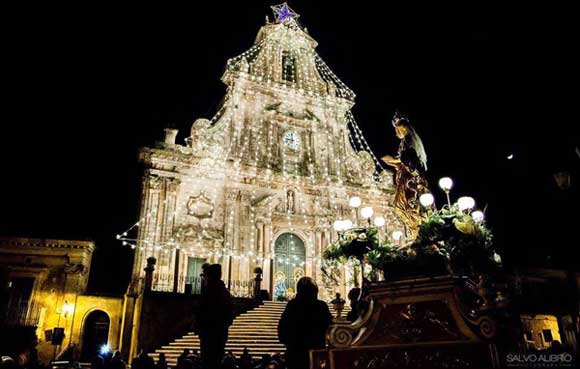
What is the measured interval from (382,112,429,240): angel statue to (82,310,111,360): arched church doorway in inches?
536

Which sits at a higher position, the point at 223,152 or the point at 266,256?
the point at 223,152

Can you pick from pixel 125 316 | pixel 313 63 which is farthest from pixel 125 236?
pixel 313 63

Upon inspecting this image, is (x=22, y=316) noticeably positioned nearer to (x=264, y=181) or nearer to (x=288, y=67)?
(x=264, y=181)

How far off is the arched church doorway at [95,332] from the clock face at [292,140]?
494 inches

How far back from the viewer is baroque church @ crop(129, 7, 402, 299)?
715 inches

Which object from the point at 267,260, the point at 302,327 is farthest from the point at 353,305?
the point at 267,260

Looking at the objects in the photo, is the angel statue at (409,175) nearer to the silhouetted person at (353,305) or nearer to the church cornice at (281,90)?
the silhouetted person at (353,305)

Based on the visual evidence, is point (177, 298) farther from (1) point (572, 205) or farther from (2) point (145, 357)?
(1) point (572, 205)

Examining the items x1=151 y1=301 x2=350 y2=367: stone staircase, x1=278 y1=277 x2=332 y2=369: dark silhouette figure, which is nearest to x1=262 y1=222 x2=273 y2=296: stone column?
x1=151 y1=301 x2=350 y2=367: stone staircase

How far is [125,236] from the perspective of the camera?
18.6m

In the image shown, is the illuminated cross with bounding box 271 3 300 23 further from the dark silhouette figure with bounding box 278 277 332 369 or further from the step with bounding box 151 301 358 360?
the dark silhouette figure with bounding box 278 277 332 369

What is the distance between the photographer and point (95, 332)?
54.0 feet

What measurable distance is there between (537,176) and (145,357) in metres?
18.7

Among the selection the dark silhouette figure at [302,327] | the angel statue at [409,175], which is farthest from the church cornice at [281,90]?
the dark silhouette figure at [302,327]
